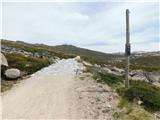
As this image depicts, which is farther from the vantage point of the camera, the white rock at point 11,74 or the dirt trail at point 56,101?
the white rock at point 11,74

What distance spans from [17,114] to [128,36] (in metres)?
7.33

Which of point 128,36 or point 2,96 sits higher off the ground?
point 128,36

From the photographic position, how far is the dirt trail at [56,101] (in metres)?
16.5

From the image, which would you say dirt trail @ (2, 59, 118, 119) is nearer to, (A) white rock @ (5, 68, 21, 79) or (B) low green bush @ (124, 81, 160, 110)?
(B) low green bush @ (124, 81, 160, 110)

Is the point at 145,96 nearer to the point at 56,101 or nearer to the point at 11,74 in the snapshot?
the point at 56,101

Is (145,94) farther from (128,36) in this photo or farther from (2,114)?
(2,114)

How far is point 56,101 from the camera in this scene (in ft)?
64.3

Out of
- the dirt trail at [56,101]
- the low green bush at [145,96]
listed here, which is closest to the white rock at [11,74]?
the dirt trail at [56,101]

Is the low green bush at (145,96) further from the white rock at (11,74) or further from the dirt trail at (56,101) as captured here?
the white rock at (11,74)

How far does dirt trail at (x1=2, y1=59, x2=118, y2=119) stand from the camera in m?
16.5

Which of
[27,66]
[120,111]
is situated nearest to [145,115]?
[120,111]

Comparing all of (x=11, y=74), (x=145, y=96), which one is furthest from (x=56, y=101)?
(x=11, y=74)

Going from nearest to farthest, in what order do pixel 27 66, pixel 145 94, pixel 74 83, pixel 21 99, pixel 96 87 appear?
pixel 145 94
pixel 21 99
pixel 96 87
pixel 74 83
pixel 27 66

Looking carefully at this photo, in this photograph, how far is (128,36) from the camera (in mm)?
20188
